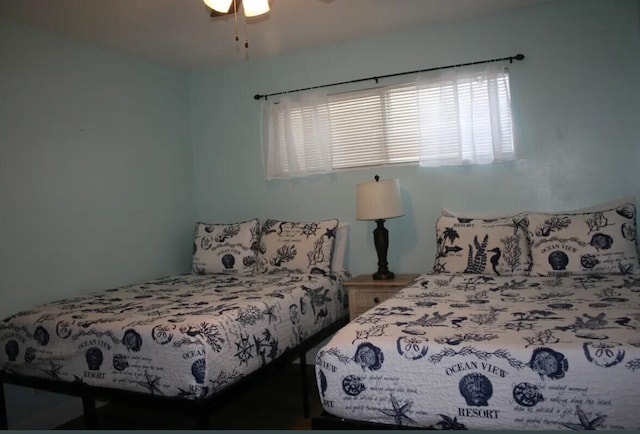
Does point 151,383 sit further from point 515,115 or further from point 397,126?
point 515,115

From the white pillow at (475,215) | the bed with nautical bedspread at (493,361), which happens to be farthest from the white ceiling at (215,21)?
the bed with nautical bedspread at (493,361)

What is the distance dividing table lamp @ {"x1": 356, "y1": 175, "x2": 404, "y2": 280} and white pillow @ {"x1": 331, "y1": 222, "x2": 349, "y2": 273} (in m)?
0.34

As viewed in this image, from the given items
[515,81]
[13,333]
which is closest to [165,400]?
[13,333]

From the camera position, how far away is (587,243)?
8.64 ft

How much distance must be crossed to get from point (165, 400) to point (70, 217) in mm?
1565

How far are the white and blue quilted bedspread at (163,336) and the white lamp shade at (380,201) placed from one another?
2.11 ft

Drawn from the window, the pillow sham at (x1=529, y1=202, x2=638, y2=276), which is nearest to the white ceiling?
the window

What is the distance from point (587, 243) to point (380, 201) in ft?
3.93

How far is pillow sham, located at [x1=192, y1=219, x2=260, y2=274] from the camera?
3.51 metres

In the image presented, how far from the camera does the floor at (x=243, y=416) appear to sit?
2.63 metres

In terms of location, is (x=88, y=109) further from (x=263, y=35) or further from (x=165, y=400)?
(x=165, y=400)

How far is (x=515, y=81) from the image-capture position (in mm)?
3168

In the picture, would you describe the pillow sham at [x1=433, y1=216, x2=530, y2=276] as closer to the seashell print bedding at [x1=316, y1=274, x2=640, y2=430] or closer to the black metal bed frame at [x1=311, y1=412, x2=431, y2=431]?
the seashell print bedding at [x1=316, y1=274, x2=640, y2=430]

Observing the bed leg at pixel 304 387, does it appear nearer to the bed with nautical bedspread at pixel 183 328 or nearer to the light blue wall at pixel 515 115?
the bed with nautical bedspread at pixel 183 328
